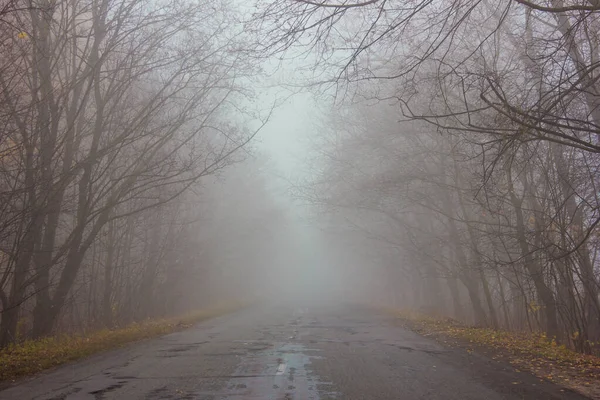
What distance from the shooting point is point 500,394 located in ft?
19.1

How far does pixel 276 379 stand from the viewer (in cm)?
672

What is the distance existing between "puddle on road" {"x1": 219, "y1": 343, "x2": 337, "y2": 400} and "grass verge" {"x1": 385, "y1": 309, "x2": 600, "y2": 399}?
3.27 meters

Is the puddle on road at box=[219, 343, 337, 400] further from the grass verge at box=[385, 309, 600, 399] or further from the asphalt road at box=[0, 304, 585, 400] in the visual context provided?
the grass verge at box=[385, 309, 600, 399]

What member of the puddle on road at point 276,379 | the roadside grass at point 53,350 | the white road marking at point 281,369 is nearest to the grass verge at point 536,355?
the puddle on road at point 276,379

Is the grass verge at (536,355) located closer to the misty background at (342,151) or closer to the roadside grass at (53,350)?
the misty background at (342,151)

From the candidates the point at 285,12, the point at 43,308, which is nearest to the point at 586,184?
the point at 285,12

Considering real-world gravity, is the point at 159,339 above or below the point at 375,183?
below

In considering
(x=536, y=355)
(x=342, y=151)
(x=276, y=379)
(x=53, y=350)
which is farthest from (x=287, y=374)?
(x=342, y=151)

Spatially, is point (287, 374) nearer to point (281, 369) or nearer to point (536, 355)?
point (281, 369)

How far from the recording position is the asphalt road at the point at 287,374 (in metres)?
5.86

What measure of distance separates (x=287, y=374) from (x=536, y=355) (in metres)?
4.80

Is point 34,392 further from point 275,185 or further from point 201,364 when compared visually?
point 275,185

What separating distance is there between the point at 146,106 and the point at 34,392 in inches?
349

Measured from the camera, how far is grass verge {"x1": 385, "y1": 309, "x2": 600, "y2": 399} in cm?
674
